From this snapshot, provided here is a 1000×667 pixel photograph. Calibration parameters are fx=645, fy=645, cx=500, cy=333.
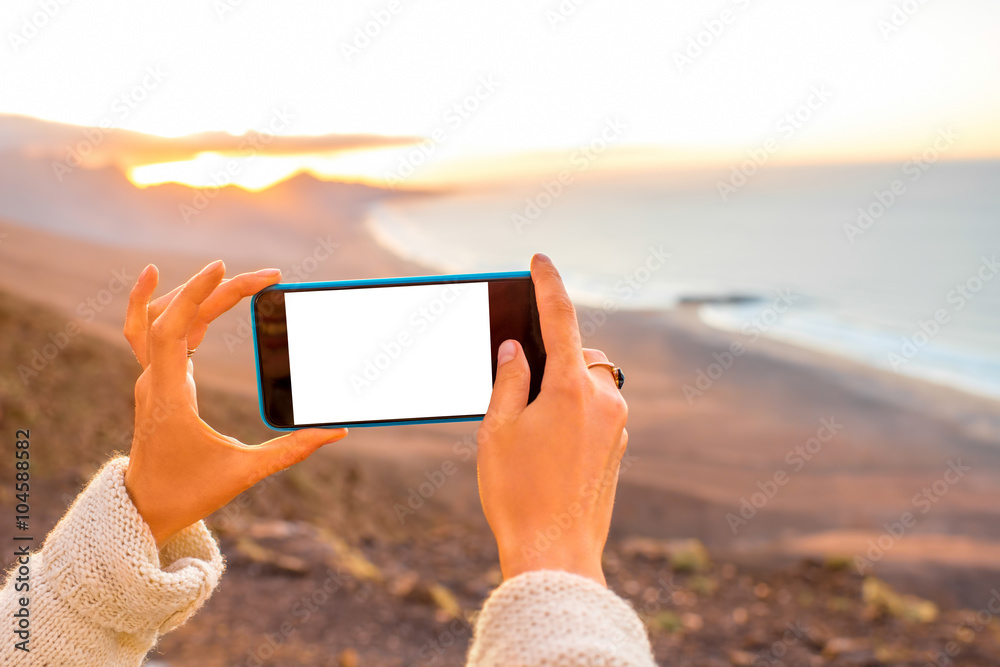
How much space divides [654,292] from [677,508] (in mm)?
11458

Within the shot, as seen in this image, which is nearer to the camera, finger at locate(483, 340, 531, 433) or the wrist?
the wrist

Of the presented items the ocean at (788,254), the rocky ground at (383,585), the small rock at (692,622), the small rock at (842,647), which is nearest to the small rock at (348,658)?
the rocky ground at (383,585)

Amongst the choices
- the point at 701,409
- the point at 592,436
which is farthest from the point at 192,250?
the point at 592,436

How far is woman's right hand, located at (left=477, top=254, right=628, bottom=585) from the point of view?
0.94 metres

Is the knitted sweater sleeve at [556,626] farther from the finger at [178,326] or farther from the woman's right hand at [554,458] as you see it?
the finger at [178,326]

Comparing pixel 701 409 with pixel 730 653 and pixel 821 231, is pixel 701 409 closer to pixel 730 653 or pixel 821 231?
pixel 730 653

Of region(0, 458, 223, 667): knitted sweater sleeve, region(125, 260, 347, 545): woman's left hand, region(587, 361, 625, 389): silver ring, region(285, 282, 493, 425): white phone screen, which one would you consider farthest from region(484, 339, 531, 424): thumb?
region(0, 458, 223, 667): knitted sweater sleeve

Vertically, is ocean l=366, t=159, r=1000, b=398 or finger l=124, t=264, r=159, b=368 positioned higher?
finger l=124, t=264, r=159, b=368

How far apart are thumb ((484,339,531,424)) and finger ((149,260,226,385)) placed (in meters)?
0.55

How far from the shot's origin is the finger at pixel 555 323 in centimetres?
112

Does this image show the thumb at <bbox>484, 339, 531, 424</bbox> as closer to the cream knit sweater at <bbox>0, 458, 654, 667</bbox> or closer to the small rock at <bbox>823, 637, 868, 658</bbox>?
the cream knit sweater at <bbox>0, 458, 654, 667</bbox>

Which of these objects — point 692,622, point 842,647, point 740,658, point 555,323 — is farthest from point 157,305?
point 842,647

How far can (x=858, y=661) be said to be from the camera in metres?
4.09

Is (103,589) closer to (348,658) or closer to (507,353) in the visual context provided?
(507,353)
